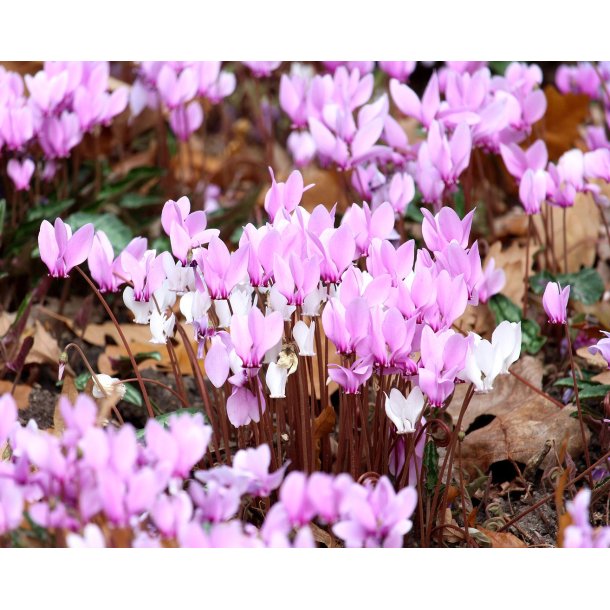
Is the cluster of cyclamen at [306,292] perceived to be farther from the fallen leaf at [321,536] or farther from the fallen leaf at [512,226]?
the fallen leaf at [512,226]

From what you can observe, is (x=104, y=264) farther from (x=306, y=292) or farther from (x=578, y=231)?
(x=578, y=231)

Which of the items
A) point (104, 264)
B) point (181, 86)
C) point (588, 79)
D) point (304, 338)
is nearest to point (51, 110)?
point (181, 86)

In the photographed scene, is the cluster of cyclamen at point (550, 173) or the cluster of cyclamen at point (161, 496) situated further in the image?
the cluster of cyclamen at point (550, 173)

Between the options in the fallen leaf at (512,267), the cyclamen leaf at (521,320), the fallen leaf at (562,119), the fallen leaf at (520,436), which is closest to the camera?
the fallen leaf at (520,436)

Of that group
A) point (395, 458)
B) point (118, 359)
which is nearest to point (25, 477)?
point (395, 458)

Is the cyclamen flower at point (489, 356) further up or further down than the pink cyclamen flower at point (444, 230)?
further down

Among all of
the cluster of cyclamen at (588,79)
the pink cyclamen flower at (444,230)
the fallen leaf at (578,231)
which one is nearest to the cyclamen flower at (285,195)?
the pink cyclamen flower at (444,230)

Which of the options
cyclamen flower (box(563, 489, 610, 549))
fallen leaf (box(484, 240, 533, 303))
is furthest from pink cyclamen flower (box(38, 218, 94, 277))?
fallen leaf (box(484, 240, 533, 303))
